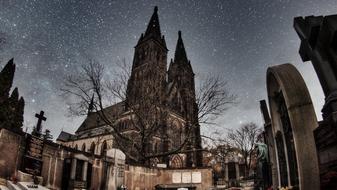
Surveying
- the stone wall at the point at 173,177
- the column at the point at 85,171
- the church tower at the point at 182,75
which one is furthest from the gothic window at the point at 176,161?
the column at the point at 85,171

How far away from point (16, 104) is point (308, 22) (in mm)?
28958

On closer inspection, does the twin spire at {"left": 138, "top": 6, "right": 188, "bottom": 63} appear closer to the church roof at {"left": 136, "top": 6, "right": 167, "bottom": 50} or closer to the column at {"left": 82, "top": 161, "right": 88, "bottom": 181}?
the church roof at {"left": 136, "top": 6, "right": 167, "bottom": 50}

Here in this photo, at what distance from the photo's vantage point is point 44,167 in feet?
29.9

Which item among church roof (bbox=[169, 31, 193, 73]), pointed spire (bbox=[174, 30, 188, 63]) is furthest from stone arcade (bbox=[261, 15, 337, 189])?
pointed spire (bbox=[174, 30, 188, 63])

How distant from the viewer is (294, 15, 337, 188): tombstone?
3209mm

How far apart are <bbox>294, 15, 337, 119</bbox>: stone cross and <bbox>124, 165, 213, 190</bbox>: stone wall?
514 inches

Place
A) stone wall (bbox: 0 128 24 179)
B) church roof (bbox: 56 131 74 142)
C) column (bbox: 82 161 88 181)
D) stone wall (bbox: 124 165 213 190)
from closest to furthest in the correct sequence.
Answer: stone wall (bbox: 0 128 24 179) → column (bbox: 82 161 88 181) → stone wall (bbox: 124 165 213 190) → church roof (bbox: 56 131 74 142)

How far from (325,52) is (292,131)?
1443 millimetres

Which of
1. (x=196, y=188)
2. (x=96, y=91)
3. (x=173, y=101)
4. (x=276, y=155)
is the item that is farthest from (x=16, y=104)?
(x=276, y=155)

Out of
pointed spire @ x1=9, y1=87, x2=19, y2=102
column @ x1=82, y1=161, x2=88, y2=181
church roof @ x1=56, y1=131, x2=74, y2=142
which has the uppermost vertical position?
pointed spire @ x1=9, y1=87, x2=19, y2=102

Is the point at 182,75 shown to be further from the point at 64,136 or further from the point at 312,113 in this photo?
the point at 312,113

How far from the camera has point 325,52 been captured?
12.4 feet

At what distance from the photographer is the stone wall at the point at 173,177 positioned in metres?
15.4

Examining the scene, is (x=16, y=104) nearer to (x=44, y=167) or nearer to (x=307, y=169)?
(x=44, y=167)
